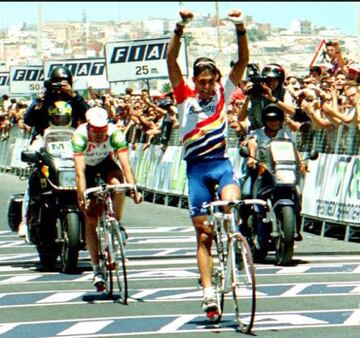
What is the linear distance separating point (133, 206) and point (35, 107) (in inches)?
431

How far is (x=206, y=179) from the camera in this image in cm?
1179

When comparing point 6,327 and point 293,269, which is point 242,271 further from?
point 293,269

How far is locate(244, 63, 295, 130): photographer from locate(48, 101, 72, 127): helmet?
221 cm

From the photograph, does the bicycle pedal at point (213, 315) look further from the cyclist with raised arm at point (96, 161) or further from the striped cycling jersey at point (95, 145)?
the striped cycling jersey at point (95, 145)

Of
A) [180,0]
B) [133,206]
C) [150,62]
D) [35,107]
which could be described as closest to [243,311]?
[180,0]

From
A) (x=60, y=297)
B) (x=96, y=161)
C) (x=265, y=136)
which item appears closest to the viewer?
(x=60, y=297)

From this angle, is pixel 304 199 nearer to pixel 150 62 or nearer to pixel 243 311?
pixel 243 311

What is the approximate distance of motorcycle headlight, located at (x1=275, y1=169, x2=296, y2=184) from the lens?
1625 centimetres

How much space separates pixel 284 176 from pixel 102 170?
2629 mm

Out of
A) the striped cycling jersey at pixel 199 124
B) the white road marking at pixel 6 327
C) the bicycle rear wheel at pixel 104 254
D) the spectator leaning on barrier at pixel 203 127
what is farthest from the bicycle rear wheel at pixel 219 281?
the bicycle rear wheel at pixel 104 254

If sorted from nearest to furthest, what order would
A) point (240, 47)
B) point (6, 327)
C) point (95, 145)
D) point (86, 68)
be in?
point (6, 327)
point (240, 47)
point (95, 145)
point (86, 68)

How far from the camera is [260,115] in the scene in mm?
17250

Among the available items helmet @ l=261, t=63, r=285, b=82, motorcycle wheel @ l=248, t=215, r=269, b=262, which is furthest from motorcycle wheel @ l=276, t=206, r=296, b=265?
helmet @ l=261, t=63, r=285, b=82

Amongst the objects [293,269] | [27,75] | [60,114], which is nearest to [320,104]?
[60,114]
